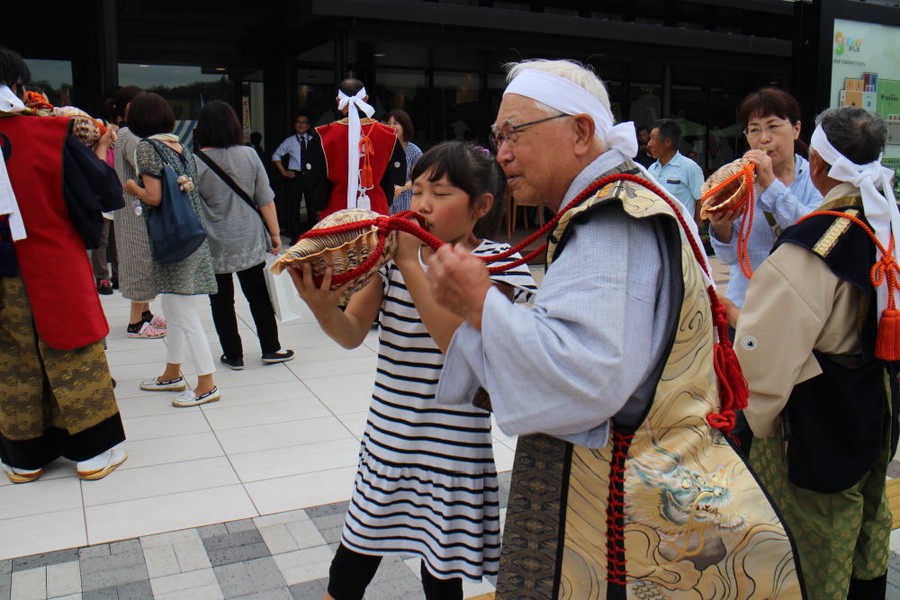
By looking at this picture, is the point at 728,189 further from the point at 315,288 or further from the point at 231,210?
the point at 231,210

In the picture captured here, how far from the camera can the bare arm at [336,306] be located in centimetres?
176

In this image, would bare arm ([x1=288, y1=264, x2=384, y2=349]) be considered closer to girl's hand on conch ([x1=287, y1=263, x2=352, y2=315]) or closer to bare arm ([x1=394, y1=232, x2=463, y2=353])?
girl's hand on conch ([x1=287, y1=263, x2=352, y2=315])

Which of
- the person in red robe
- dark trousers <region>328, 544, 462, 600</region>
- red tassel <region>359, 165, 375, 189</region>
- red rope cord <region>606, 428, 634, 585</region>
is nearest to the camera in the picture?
red rope cord <region>606, 428, 634, 585</region>

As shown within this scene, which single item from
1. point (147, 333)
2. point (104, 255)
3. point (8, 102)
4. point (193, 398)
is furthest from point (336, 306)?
point (104, 255)

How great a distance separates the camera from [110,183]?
3904mm

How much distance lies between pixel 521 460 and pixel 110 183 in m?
2.96

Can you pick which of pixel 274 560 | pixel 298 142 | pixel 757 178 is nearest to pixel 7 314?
pixel 274 560

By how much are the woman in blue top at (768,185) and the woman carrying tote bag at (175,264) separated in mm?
3148

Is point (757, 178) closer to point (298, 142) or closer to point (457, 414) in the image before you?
point (457, 414)

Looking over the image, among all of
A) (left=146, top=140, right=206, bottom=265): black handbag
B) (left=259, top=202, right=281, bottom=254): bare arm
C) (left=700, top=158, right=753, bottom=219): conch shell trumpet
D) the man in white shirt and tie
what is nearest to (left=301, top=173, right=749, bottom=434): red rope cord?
(left=700, top=158, right=753, bottom=219): conch shell trumpet

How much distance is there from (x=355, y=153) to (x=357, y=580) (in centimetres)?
442

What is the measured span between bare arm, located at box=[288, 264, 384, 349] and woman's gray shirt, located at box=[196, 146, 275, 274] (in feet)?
11.9

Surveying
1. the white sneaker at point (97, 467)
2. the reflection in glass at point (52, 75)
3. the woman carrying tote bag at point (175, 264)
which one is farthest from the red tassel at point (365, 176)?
the reflection in glass at point (52, 75)

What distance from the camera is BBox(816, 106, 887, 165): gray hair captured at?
248 centimetres
